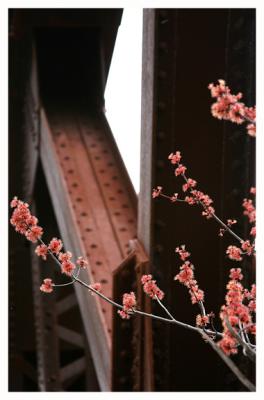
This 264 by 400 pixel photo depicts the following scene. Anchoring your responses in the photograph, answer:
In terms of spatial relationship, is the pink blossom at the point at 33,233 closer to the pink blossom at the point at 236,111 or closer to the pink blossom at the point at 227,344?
the pink blossom at the point at 227,344

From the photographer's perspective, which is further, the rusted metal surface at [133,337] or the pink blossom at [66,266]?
the rusted metal surface at [133,337]

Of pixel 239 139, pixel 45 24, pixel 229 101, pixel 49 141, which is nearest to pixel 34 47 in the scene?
pixel 45 24

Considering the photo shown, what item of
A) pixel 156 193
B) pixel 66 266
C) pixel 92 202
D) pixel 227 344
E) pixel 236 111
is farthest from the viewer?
pixel 92 202

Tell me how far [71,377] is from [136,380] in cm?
402

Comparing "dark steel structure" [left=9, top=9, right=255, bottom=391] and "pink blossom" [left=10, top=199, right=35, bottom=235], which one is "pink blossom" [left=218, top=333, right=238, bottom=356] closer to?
"pink blossom" [left=10, top=199, right=35, bottom=235]

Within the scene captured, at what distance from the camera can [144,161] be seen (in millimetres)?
4777

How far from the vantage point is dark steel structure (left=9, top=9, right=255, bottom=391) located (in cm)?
450

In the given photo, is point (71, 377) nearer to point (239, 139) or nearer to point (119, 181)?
point (119, 181)

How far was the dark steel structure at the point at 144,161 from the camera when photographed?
177 inches

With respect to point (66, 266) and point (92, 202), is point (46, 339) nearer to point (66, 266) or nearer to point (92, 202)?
point (92, 202)

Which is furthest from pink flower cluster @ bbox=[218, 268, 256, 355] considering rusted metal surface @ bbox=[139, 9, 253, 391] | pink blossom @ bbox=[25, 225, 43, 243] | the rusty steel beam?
the rusty steel beam

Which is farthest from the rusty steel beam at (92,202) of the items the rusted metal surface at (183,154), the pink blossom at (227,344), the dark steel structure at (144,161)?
the pink blossom at (227,344)

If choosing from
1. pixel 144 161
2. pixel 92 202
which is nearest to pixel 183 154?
pixel 144 161

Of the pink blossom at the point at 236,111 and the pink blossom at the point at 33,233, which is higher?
the pink blossom at the point at 236,111
